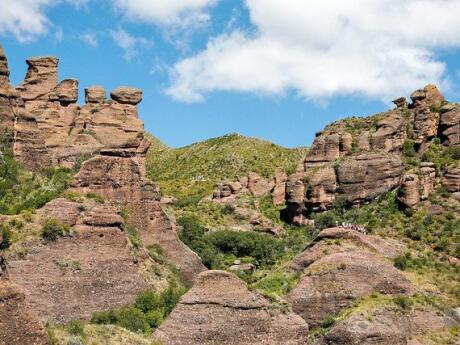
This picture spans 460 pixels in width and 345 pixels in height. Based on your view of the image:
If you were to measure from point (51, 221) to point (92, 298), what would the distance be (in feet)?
15.6

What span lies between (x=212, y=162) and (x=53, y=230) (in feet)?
238

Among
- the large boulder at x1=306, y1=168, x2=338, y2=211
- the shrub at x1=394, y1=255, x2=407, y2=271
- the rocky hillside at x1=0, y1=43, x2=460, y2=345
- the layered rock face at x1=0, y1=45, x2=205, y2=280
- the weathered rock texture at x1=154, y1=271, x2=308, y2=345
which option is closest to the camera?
the weathered rock texture at x1=154, y1=271, x2=308, y2=345

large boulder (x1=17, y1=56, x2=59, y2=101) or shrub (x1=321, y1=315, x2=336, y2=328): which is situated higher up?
large boulder (x1=17, y1=56, x2=59, y2=101)

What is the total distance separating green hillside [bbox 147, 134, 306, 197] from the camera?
10091cm

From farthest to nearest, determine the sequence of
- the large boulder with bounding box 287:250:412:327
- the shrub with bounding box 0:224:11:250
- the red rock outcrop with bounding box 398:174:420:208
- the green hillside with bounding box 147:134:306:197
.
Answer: the green hillside with bounding box 147:134:306:197 → the red rock outcrop with bounding box 398:174:420:208 → the large boulder with bounding box 287:250:412:327 → the shrub with bounding box 0:224:11:250

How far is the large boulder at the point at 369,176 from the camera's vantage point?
74.7m

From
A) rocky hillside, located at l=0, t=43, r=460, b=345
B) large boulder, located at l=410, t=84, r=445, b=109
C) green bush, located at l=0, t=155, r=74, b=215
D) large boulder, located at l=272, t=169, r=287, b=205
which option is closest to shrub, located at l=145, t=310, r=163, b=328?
rocky hillside, located at l=0, t=43, r=460, b=345

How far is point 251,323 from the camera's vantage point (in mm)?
37625

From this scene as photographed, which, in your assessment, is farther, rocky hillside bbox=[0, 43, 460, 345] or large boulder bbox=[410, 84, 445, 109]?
large boulder bbox=[410, 84, 445, 109]

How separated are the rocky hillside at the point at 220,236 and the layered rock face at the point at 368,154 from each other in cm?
15

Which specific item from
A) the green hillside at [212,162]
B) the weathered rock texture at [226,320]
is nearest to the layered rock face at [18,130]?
the weathered rock texture at [226,320]

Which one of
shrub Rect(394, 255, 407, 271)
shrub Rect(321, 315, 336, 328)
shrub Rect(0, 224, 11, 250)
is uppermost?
shrub Rect(0, 224, 11, 250)

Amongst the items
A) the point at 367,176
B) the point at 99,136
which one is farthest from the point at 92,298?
the point at 367,176

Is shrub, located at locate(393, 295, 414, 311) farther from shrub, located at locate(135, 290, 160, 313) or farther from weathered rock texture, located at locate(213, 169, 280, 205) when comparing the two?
weathered rock texture, located at locate(213, 169, 280, 205)
